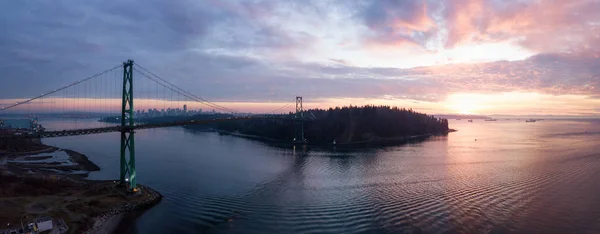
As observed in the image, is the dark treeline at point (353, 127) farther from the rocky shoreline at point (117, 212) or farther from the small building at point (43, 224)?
the small building at point (43, 224)

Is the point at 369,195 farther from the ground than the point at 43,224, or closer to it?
closer to it

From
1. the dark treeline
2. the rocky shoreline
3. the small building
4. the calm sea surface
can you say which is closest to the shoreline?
the rocky shoreline

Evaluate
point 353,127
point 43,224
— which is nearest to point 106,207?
point 43,224

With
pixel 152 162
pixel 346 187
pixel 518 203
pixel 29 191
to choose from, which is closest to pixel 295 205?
pixel 346 187

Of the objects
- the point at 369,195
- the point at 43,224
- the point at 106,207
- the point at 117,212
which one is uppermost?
the point at 43,224

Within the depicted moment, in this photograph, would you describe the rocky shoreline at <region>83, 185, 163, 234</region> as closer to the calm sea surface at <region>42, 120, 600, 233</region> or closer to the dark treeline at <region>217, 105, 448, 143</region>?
the calm sea surface at <region>42, 120, 600, 233</region>

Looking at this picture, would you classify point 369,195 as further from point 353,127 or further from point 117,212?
point 353,127

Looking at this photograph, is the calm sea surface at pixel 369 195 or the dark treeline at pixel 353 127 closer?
the calm sea surface at pixel 369 195

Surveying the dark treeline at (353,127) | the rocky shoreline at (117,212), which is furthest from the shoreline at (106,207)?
the dark treeline at (353,127)

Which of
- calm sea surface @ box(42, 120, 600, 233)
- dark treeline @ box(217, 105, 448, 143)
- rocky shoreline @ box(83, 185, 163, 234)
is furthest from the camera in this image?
dark treeline @ box(217, 105, 448, 143)
